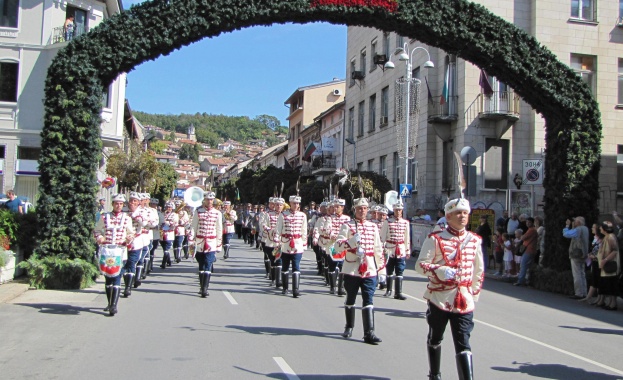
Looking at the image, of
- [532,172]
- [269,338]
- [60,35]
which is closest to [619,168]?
[532,172]

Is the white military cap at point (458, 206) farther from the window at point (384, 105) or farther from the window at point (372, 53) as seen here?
the window at point (372, 53)

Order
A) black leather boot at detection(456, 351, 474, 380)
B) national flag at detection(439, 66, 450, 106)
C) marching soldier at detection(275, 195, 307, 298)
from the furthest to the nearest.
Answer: national flag at detection(439, 66, 450, 106) < marching soldier at detection(275, 195, 307, 298) < black leather boot at detection(456, 351, 474, 380)

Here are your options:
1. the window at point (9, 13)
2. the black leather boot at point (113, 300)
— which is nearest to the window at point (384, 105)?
the window at point (9, 13)

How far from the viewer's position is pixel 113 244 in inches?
436

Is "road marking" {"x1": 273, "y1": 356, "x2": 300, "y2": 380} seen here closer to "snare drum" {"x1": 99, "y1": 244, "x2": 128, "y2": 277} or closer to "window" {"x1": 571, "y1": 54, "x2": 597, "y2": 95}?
"snare drum" {"x1": 99, "y1": 244, "x2": 128, "y2": 277}

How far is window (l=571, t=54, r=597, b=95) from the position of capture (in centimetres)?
2977

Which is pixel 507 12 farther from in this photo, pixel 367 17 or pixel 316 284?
pixel 316 284

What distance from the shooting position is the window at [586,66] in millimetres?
29766

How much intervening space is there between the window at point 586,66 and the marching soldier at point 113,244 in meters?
24.6

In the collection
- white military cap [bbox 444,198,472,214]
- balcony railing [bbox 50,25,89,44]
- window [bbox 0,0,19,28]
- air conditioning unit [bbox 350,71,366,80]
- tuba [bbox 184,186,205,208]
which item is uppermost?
air conditioning unit [bbox 350,71,366,80]

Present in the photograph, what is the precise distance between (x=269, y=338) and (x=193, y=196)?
11787 millimetres

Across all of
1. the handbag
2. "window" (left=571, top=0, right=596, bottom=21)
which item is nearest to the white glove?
the handbag

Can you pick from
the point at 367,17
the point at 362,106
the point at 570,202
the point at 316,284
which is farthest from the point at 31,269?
the point at 362,106

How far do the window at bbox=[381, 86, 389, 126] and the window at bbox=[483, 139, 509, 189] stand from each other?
30.4ft
